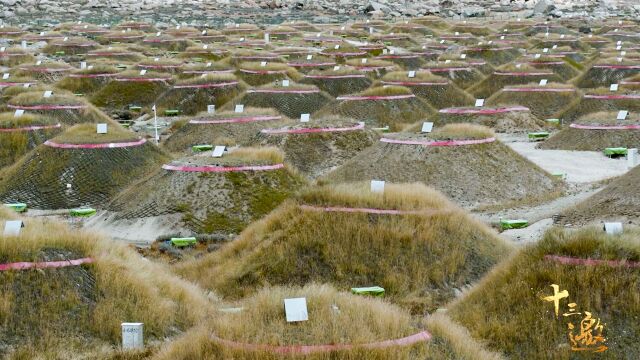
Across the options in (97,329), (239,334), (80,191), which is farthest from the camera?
(80,191)

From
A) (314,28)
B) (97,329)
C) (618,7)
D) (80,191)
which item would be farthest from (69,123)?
(618,7)

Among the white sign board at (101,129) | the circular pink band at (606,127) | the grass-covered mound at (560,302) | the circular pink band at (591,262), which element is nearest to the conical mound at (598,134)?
the circular pink band at (606,127)

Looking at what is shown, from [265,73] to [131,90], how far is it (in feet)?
15.9

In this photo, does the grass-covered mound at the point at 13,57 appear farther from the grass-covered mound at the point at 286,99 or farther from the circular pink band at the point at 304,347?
the circular pink band at the point at 304,347

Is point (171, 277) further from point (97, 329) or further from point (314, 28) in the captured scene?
point (314, 28)

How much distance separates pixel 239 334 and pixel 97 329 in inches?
116

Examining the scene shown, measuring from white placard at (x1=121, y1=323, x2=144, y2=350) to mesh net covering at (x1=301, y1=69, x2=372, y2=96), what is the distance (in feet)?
85.1

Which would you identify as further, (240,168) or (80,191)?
(80,191)

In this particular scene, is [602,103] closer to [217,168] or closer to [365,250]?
[217,168]

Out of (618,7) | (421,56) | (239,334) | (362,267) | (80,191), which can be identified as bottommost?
(618,7)

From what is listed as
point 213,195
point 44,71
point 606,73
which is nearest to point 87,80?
point 44,71

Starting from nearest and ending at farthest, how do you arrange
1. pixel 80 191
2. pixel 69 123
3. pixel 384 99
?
pixel 80 191
pixel 69 123
pixel 384 99

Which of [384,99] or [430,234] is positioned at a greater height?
[430,234]

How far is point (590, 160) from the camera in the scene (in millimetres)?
26188
